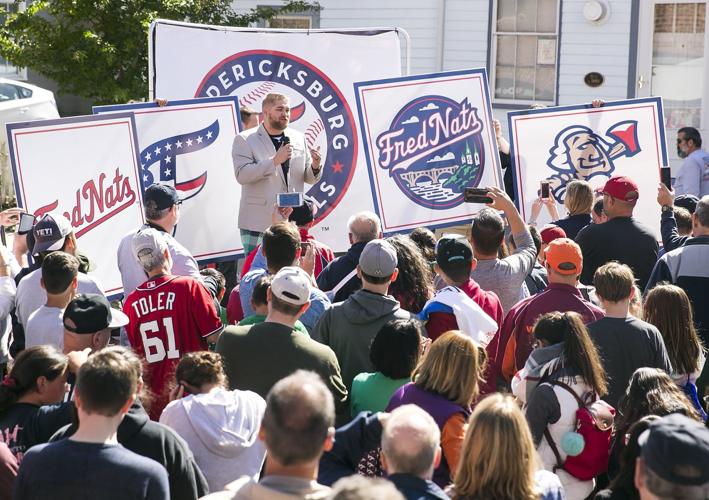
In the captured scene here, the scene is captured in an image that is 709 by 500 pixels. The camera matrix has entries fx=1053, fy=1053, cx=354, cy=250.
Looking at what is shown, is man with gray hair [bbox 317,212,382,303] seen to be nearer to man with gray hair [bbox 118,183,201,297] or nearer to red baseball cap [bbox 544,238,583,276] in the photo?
man with gray hair [bbox 118,183,201,297]

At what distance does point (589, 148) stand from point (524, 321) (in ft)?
14.4

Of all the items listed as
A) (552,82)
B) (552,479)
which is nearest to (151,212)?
(552,479)

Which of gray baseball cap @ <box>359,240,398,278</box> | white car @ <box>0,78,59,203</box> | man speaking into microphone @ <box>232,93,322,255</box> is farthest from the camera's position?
white car @ <box>0,78,59,203</box>

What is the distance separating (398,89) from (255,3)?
8.93 metres

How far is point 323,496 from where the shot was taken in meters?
3.11

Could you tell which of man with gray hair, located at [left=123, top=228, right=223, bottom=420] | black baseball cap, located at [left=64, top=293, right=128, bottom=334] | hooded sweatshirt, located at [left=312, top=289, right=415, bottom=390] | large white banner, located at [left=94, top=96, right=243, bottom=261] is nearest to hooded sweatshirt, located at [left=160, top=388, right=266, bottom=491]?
black baseball cap, located at [left=64, top=293, right=128, bottom=334]

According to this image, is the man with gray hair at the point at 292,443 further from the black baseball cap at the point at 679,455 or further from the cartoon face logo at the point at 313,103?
the cartoon face logo at the point at 313,103

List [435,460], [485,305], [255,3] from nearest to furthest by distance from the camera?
[435,460]
[485,305]
[255,3]

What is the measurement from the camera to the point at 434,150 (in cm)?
917

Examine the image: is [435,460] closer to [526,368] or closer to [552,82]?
[526,368]

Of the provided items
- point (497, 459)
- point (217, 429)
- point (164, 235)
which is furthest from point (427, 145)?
point (497, 459)

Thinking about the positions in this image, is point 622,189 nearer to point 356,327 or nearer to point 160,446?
point 356,327

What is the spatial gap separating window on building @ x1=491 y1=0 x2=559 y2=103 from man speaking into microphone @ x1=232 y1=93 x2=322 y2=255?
824 centimetres

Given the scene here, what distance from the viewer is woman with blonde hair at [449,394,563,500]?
11.5 feet
